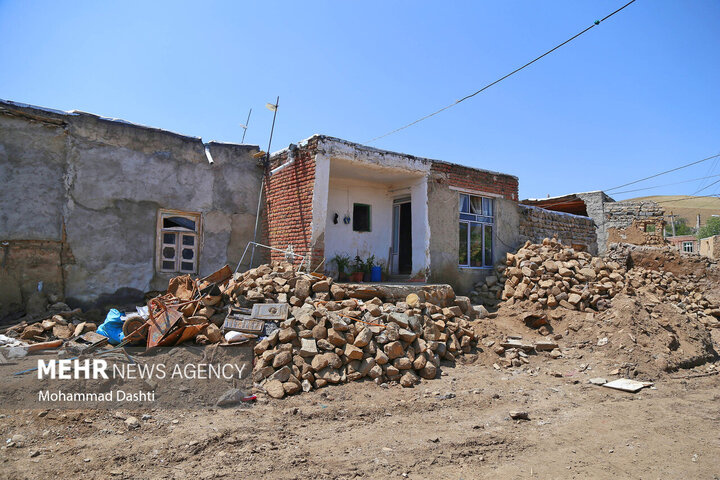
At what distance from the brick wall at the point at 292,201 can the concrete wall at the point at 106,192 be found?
3.26 ft

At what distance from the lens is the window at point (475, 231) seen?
1053 cm

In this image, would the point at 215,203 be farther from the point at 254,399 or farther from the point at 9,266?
the point at 254,399

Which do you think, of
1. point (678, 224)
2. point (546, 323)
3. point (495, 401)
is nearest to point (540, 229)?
point (546, 323)

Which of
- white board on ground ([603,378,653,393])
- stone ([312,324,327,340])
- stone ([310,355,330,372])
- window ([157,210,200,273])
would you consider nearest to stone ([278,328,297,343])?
stone ([312,324,327,340])

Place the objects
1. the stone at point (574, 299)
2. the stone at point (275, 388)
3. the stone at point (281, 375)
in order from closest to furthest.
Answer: the stone at point (275, 388) → the stone at point (281, 375) → the stone at point (574, 299)

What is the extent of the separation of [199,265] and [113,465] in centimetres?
610

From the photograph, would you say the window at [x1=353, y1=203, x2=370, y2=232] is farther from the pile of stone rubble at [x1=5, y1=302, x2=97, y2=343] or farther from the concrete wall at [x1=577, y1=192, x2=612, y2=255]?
the concrete wall at [x1=577, y1=192, x2=612, y2=255]

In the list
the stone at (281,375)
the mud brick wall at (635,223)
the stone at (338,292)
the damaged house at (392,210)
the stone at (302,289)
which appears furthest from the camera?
the mud brick wall at (635,223)

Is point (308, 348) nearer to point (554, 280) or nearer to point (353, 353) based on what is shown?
point (353, 353)

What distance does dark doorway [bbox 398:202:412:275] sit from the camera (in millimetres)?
10906

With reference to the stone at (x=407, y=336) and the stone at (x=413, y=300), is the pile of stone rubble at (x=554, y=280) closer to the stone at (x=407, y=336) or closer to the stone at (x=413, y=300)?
the stone at (x=413, y=300)

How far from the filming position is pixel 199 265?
30.1ft

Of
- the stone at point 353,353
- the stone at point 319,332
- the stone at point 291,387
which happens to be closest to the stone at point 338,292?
the stone at point 319,332

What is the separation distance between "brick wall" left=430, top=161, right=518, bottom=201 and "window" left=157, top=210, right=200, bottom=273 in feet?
18.5
